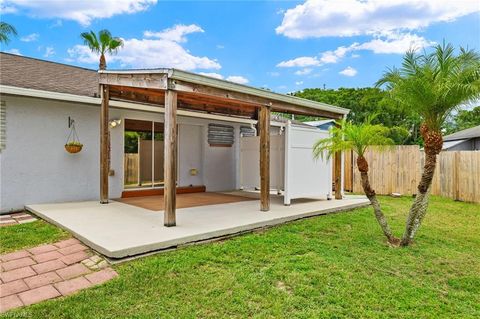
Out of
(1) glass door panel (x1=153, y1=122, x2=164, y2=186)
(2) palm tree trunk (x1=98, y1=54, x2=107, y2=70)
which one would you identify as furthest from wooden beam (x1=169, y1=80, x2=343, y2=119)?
(2) palm tree trunk (x1=98, y1=54, x2=107, y2=70)

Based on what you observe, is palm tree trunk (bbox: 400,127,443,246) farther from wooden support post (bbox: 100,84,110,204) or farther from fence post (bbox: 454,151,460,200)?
fence post (bbox: 454,151,460,200)

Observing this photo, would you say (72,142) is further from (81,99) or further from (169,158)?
(169,158)

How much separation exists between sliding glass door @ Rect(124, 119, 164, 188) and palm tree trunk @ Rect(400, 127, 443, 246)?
679 cm

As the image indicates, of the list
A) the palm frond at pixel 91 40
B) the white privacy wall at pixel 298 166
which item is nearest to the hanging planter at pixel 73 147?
the white privacy wall at pixel 298 166

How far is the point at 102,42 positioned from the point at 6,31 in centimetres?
304

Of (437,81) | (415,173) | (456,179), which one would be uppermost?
(437,81)

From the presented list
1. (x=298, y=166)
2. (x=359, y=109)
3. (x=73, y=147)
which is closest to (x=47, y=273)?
(x=73, y=147)

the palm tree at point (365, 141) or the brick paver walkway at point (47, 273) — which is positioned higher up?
the palm tree at point (365, 141)

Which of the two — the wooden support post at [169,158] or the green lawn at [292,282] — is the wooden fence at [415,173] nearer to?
the green lawn at [292,282]

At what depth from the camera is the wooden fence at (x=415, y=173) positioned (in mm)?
9711

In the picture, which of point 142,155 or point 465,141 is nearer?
point 142,155

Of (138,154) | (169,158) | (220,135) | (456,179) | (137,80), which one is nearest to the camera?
(169,158)

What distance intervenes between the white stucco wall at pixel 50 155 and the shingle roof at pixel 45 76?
361 mm

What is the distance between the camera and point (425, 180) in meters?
4.58
